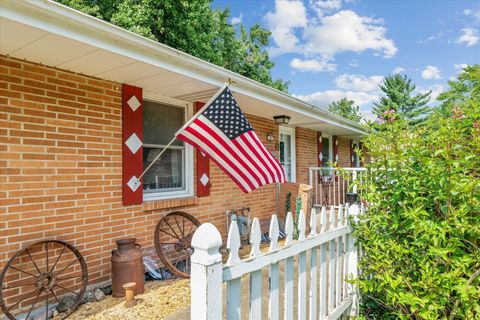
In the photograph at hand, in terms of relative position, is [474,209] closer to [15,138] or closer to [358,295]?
[358,295]

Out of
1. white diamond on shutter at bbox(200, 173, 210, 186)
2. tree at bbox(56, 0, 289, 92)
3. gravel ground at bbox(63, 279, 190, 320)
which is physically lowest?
gravel ground at bbox(63, 279, 190, 320)

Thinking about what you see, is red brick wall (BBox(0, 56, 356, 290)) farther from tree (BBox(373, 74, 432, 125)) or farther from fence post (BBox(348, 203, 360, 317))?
tree (BBox(373, 74, 432, 125))

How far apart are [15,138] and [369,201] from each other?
3279 mm

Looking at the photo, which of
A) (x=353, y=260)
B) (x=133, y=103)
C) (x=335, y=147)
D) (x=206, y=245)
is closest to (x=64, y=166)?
(x=133, y=103)

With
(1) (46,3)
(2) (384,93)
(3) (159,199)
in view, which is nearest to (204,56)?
(3) (159,199)

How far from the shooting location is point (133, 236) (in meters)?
3.81

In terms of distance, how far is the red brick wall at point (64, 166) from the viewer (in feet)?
9.20

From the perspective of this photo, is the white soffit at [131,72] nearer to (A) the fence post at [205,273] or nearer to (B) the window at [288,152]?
(A) the fence post at [205,273]

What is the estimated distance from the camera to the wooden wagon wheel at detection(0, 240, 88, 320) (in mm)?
2793

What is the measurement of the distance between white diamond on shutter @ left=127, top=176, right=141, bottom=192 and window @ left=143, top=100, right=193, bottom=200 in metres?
0.27

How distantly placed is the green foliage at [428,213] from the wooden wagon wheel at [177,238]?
263cm

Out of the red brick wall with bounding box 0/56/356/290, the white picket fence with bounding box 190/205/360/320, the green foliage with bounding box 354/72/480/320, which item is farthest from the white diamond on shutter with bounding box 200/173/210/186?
the green foliage with bounding box 354/72/480/320

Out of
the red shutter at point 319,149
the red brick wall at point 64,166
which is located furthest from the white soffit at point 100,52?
the red shutter at point 319,149

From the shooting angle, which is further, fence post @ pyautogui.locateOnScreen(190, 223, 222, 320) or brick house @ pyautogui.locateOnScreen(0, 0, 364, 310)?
brick house @ pyautogui.locateOnScreen(0, 0, 364, 310)
